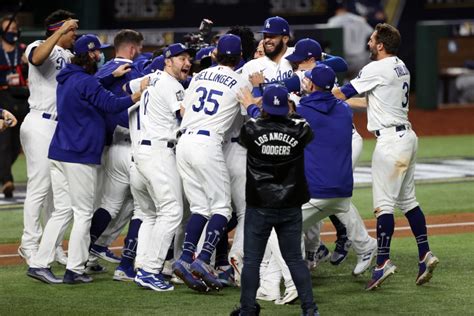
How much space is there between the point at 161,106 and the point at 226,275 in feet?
4.82

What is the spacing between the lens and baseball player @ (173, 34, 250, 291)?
8.80 meters

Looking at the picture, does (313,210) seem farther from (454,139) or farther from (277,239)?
(454,139)

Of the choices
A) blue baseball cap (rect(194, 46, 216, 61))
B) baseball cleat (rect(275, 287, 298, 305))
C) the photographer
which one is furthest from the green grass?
the photographer

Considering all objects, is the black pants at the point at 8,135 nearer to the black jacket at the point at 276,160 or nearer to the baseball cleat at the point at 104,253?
the baseball cleat at the point at 104,253

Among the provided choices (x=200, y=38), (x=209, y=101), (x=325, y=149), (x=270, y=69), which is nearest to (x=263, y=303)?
(x=325, y=149)

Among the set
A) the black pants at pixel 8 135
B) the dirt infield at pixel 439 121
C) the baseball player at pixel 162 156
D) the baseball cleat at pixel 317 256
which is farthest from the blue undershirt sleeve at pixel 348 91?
the dirt infield at pixel 439 121

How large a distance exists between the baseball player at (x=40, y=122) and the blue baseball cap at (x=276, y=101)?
2.71m

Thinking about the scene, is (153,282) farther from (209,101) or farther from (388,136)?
(388,136)

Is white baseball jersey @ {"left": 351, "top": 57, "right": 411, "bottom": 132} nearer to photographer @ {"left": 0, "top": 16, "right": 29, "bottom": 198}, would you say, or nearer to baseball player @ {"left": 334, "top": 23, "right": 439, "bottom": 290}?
baseball player @ {"left": 334, "top": 23, "right": 439, "bottom": 290}

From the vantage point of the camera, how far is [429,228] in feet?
37.8

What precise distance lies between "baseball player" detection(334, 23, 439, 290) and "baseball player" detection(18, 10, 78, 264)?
2.44 m

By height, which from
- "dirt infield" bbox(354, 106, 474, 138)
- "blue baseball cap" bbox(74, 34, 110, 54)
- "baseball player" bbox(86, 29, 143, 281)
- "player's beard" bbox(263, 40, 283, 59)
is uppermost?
"blue baseball cap" bbox(74, 34, 110, 54)

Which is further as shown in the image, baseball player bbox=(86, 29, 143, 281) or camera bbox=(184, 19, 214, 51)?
camera bbox=(184, 19, 214, 51)

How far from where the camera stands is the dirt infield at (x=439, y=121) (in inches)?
794
